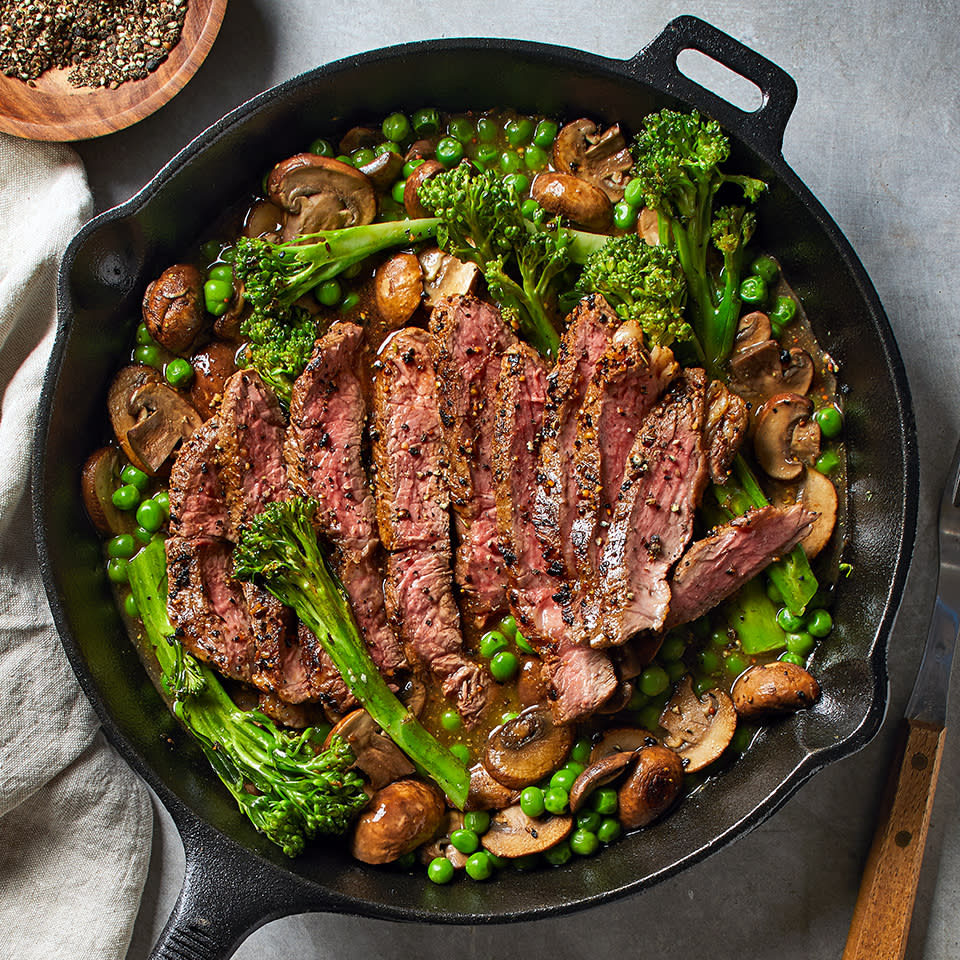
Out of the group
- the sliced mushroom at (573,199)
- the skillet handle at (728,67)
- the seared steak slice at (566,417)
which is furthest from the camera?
the sliced mushroom at (573,199)

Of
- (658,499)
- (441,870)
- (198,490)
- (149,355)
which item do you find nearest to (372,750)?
(441,870)

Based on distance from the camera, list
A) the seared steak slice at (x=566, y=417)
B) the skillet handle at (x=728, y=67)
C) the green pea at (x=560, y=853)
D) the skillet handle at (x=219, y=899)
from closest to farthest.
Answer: the skillet handle at (x=219, y=899)
the skillet handle at (x=728, y=67)
the seared steak slice at (x=566, y=417)
the green pea at (x=560, y=853)

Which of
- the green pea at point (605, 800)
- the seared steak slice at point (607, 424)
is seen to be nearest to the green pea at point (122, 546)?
the seared steak slice at point (607, 424)

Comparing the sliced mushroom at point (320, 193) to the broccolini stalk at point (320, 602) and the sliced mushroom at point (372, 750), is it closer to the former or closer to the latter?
the broccolini stalk at point (320, 602)

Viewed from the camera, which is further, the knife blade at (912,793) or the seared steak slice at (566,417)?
the knife blade at (912,793)

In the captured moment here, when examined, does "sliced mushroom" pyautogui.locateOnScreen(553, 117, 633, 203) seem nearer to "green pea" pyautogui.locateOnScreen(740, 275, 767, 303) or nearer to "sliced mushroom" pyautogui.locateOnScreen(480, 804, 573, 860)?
"green pea" pyautogui.locateOnScreen(740, 275, 767, 303)

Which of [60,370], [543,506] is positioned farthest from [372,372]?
[60,370]
